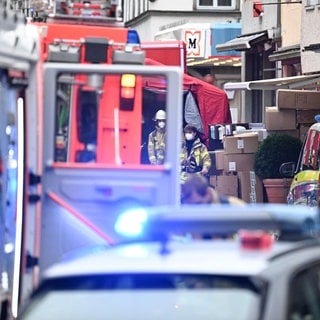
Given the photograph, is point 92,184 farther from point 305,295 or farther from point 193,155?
point 193,155

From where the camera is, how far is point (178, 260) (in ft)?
18.3

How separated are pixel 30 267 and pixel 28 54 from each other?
162 cm

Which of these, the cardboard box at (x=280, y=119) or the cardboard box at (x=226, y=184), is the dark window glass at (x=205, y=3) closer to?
the cardboard box at (x=280, y=119)

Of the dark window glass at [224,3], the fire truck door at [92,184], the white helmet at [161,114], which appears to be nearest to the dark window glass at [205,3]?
the dark window glass at [224,3]

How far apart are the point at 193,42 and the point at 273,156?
19.6 m

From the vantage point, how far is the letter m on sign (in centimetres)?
4019

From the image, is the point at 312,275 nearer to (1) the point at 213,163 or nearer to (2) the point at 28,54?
(2) the point at 28,54

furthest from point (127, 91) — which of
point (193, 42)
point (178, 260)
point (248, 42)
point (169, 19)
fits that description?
point (169, 19)

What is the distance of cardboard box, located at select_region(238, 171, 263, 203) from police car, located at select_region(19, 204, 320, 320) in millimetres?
15231

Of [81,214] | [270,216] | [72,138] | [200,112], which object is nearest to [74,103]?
[72,138]

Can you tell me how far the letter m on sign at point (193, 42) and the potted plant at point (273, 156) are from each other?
18.9 meters

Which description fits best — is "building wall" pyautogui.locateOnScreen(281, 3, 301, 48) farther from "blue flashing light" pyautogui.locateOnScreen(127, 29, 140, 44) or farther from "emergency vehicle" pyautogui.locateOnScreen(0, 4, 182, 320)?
"emergency vehicle" pyautogui.locateOnScreen(0, 4, 182, 320)

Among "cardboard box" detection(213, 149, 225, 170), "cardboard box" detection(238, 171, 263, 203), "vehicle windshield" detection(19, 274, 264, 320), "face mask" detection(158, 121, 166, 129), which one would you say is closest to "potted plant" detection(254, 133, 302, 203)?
"cardboard box" detection(238, 171, 263, 203)

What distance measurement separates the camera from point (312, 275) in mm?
5711
